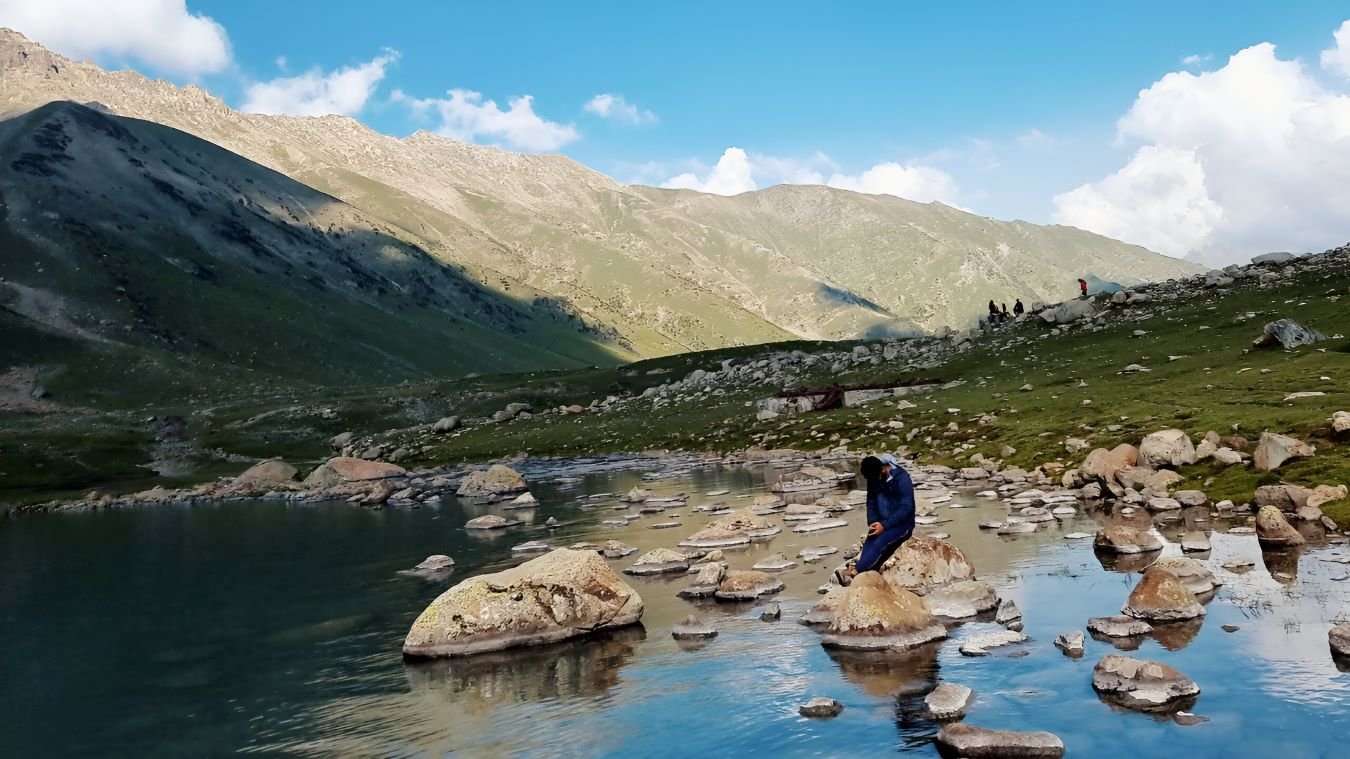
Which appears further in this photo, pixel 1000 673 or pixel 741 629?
pixel 741 629

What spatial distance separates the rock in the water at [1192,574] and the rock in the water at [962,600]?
14.7 feet

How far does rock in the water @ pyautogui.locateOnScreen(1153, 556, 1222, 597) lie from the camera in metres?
22.7

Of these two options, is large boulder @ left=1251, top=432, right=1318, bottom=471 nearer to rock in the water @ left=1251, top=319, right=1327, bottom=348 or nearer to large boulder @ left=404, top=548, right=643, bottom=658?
rock in the water @ left=1251, top=319, right=1327, bottom=348

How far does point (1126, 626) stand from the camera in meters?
20.0

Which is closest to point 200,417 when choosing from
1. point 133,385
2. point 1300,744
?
point 133,385

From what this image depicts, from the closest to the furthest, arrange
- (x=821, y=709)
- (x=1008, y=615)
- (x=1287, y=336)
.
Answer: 1. (x=821, y=709)
2. (x=1008, y=615)
3. (x=1287, y=336)

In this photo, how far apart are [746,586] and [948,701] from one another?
11.3 m

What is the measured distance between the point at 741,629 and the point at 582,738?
7517 millimetres

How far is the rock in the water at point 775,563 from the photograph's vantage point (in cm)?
3067

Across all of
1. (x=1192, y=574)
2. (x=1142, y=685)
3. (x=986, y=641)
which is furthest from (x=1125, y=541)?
(x=1142, y=685)

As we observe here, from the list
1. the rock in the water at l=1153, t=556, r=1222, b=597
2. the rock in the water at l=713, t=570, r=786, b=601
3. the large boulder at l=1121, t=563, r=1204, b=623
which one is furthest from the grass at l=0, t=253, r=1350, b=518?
the rock in the water at l=713, t=570, r=786, b=601

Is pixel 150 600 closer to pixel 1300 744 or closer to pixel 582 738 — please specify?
pixel 582 738

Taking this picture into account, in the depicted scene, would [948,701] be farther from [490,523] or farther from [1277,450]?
[490,523]

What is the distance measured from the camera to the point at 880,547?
24453 millimetres
